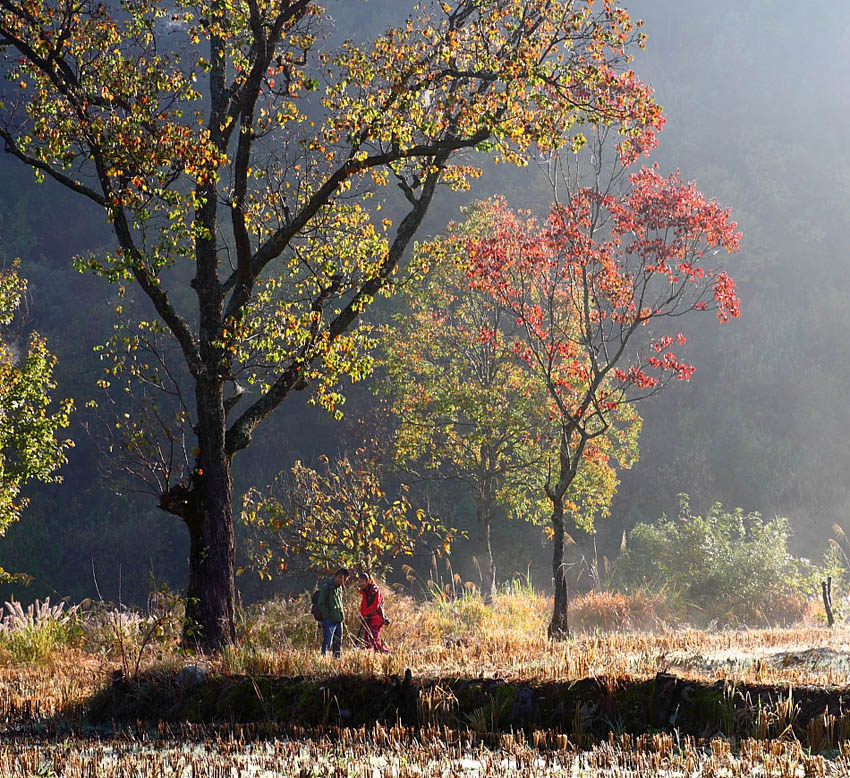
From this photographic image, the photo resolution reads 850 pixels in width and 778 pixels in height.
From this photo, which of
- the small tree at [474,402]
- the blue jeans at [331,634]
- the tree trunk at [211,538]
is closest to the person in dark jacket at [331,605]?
the blue jeans at [331,634]

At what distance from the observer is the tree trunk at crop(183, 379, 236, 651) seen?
9758mm

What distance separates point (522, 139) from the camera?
32.1 ft

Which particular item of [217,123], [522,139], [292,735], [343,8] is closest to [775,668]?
[292,735]

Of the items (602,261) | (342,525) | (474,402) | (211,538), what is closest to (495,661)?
(211,538)

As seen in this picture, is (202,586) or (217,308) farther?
(217,308)

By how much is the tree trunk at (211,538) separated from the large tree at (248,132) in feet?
0.07

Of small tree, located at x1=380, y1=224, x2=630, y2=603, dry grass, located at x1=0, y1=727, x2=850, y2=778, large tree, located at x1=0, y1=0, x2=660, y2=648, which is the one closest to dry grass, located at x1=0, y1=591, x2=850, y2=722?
dry grass, located at x1=0, y1=727, x2=850, y2=778

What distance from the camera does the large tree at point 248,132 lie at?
934cm

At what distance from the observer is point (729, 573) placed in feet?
67.6

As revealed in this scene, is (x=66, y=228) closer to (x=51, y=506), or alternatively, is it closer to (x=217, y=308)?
(x=51, y=506)

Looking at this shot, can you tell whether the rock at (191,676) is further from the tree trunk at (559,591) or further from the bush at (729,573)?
the bush at (729,573)

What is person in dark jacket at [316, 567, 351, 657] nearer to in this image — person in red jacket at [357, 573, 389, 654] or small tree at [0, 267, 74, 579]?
person in red jacket at [357, 573, 389, 654]

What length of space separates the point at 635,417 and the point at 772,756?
641 inches

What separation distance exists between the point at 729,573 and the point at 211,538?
1516 centimetres
